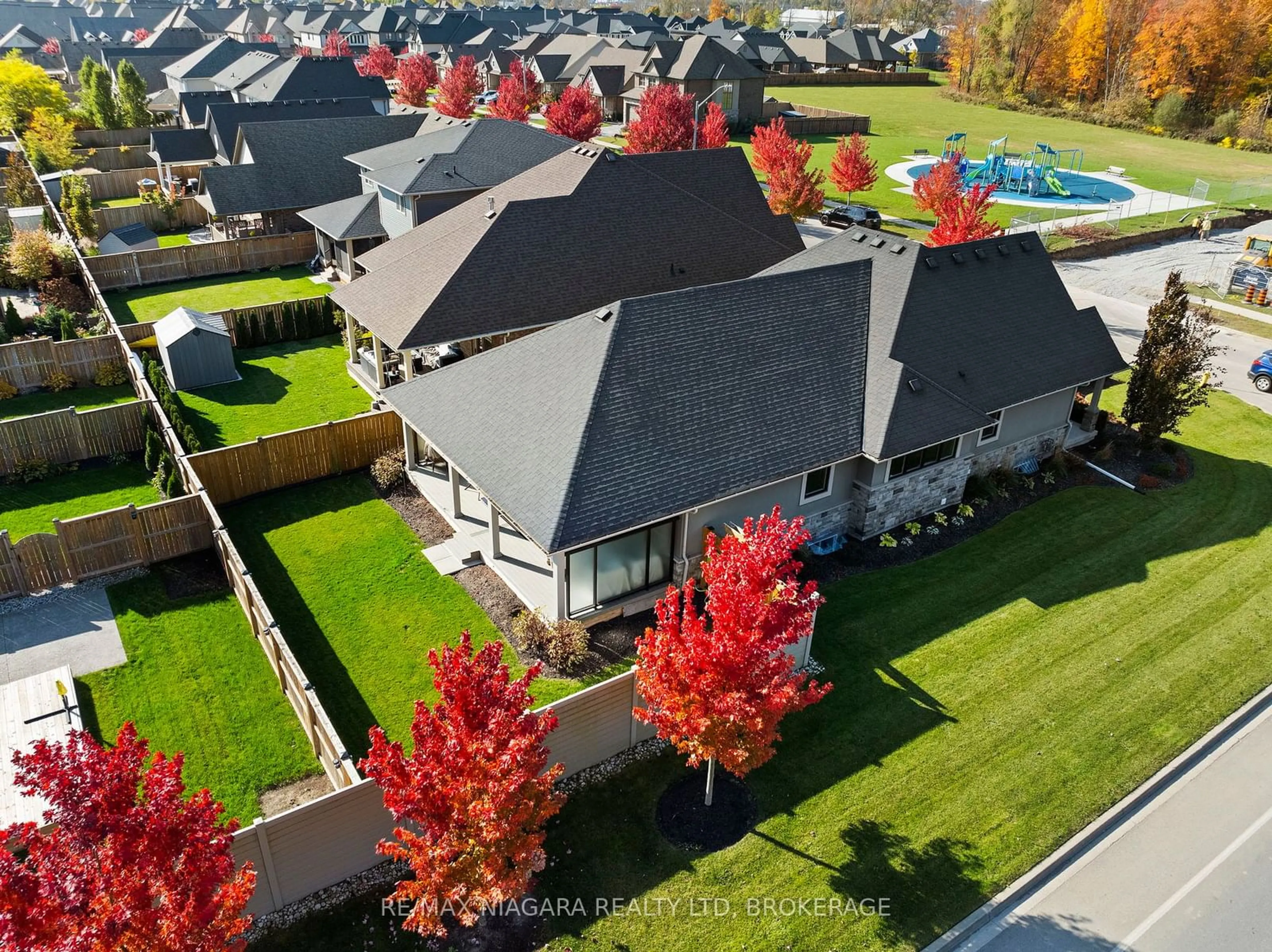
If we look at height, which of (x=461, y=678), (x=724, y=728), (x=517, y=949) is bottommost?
(x=517, y=949)

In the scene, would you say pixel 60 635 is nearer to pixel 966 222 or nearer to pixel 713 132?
pixel 966 222

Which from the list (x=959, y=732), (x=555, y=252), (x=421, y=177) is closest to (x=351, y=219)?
(x=421, y=177)

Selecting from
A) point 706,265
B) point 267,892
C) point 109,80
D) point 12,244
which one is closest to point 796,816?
point 267,892

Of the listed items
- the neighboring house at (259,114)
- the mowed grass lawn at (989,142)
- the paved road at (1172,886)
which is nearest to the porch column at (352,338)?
the neighboring house at (259,114)

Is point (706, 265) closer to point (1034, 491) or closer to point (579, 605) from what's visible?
point (1034, 491)

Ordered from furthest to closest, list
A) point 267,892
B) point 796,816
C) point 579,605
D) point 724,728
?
point 579,605
point 796,816
point 724,728
point 267,892

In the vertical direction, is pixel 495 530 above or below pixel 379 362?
below

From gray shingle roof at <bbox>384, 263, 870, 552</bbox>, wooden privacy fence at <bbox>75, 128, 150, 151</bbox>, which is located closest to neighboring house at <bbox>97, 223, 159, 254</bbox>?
gray shingle roof at <bbox>384, 263, 870, 552</bbox>
